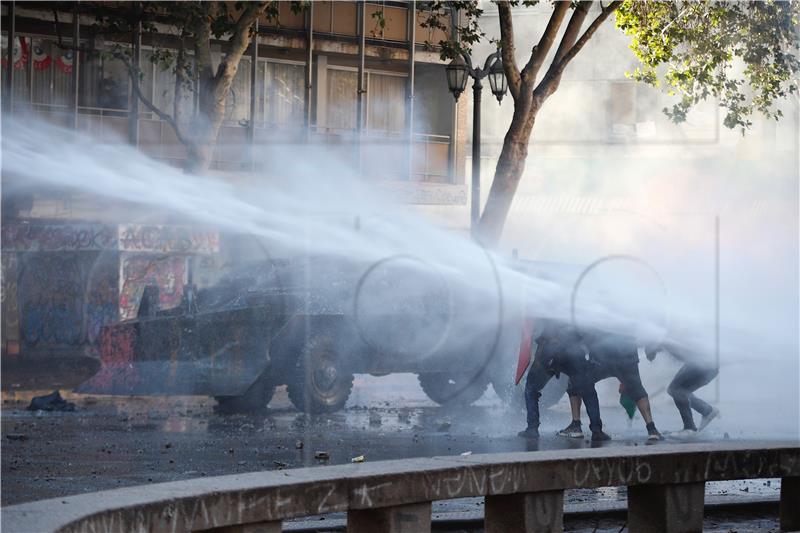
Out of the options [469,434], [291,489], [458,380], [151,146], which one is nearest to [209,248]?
[151,146]

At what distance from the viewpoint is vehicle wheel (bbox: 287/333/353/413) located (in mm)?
14992

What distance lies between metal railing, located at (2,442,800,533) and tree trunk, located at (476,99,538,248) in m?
11.3

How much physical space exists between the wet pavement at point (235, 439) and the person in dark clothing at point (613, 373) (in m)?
0.30

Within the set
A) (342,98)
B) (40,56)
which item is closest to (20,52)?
(40,56)

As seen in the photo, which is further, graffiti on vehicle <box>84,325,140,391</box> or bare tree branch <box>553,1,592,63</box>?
bare tree branch <box>553,1,592,63</box>

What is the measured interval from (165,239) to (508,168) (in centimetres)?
625

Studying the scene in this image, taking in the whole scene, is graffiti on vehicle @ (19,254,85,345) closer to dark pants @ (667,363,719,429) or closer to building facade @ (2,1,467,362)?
building facade @ (2,1,467,362)

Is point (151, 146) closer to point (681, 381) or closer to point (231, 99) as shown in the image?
point (231, 99)

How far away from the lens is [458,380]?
1634cm

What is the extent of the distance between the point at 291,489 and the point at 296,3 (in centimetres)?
1320

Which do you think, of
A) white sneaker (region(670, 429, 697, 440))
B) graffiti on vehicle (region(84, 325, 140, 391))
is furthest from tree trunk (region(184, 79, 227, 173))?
white sneaker (region(670, 429, 697, 440))

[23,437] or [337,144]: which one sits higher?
[337,144]

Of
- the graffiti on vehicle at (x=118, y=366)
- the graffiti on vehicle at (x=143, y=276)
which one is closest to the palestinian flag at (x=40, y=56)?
the graffiti on vehicle at (x=143, y=276)

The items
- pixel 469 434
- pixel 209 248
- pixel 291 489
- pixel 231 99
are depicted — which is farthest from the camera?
pixel 231 99
